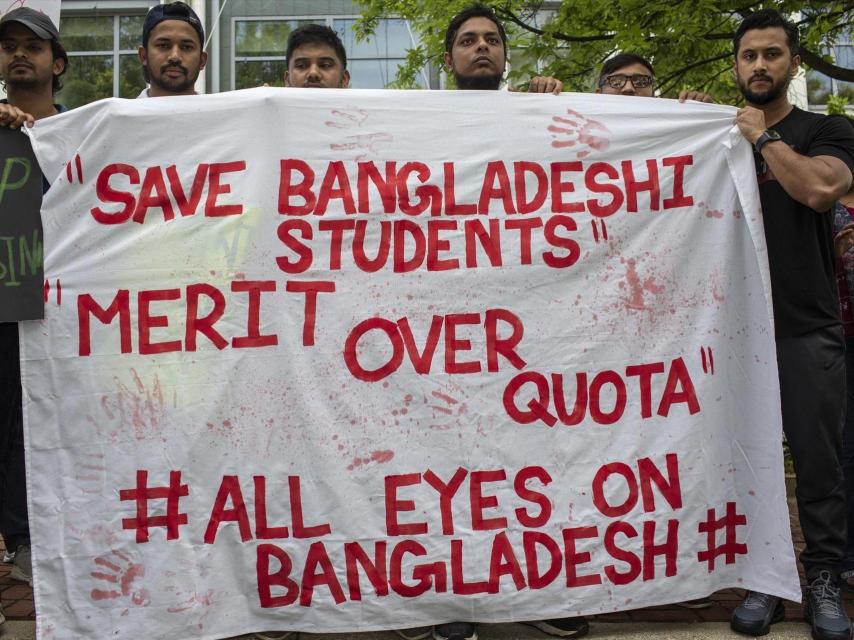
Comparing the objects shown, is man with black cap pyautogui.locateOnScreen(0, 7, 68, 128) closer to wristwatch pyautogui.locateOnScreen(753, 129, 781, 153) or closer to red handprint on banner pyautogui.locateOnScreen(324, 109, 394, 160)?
red handprint on banner pyautogui.locateOnScreen(324, 109, 394, 160)

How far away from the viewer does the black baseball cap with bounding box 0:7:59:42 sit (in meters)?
3.49

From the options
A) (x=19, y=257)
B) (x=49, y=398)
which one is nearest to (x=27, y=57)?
(x=19, y=257)

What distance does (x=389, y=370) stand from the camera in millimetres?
3166

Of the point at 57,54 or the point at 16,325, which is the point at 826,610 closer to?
the point at 16,325

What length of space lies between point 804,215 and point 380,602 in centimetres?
205

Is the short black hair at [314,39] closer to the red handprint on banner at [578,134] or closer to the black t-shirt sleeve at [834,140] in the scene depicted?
the red handprint on banner at [578,134]

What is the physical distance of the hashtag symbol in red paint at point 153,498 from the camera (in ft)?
9.97

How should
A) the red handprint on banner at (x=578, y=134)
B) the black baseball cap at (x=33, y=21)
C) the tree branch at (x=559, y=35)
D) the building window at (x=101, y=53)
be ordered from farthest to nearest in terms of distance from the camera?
the building window at (x=101, y=53), the tree branch at (x=559, y=35), the black baseball cap at (x=33, y=21), the red handprint on banner at (x=578, y=134)

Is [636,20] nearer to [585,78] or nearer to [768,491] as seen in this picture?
[585,78]

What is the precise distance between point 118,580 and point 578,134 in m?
2.27

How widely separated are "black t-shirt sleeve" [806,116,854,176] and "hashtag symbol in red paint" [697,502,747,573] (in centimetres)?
131

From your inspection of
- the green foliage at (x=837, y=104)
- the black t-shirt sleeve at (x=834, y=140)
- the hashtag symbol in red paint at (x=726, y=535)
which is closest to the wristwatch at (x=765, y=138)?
the black t-shirt sleeve at (x=834, y=140)

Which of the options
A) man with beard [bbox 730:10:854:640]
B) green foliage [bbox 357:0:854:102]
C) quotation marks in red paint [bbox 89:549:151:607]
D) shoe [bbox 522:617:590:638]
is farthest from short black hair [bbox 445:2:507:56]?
quotation marks in red paint [bbox 89:549:151:607]

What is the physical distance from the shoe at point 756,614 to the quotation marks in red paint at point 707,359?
0.81m
